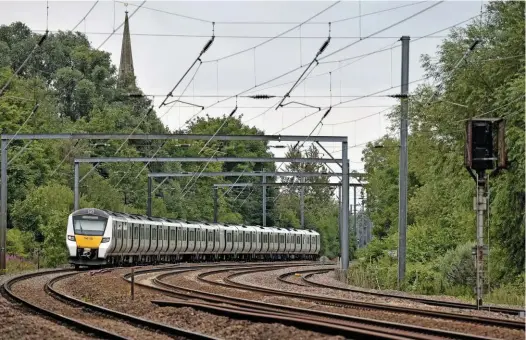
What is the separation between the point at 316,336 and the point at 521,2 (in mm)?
19828

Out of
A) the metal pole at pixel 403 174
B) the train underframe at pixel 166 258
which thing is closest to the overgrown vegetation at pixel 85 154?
the train underframe at pixel 166 258

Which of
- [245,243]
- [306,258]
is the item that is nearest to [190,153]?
[306,258]

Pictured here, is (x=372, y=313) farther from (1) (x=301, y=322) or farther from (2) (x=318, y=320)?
(1) (x=301, y=322)

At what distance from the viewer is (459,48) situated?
3816cm

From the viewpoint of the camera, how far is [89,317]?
2234 cm

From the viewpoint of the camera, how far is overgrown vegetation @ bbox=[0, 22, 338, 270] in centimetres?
6106

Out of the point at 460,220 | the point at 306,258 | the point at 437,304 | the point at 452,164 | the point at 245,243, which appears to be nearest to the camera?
the point at 437,304

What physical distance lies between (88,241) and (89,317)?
2659cm

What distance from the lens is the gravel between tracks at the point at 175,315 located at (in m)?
17.9

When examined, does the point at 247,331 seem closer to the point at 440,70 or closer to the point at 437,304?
the point at 437,304

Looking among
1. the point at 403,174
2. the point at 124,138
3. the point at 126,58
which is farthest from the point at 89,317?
the point at 126,58

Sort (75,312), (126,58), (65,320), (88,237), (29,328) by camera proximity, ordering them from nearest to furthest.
Answer: 1. (29,328)
2. (65,320)
3. (75,312)
4. (88,237)
5. (126,58)

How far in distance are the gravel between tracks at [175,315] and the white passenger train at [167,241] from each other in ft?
45.4

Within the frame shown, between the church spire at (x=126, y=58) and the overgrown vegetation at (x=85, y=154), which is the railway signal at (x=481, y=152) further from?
the church spire at (x=126, y=58)
